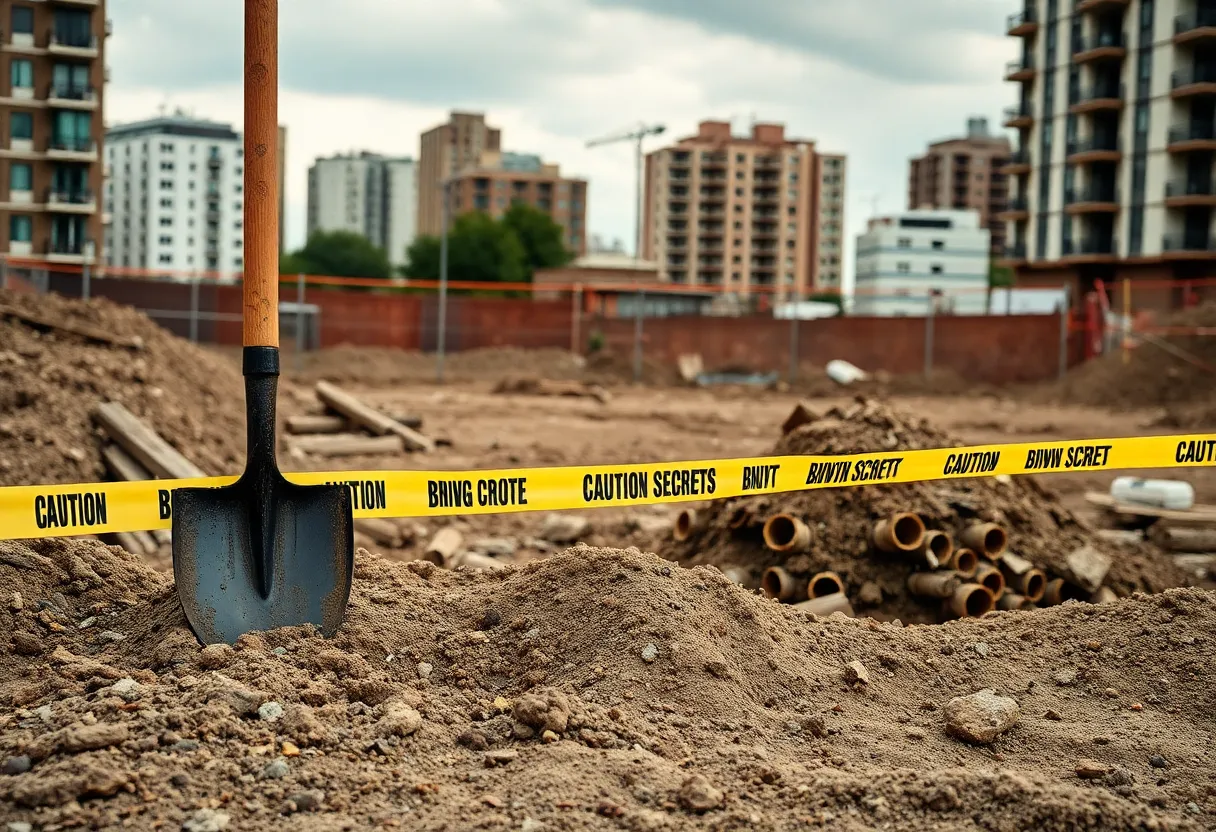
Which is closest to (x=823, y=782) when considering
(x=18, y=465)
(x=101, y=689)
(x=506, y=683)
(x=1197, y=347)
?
(x=506, y=683)

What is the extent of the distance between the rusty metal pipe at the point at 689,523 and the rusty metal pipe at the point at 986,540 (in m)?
1.72

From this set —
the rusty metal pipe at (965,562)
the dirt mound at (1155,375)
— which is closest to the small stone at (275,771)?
the rusty metal pipe at (965,562)

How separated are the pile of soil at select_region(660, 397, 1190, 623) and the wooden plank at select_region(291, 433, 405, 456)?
264 inches

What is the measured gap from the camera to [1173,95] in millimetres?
54594

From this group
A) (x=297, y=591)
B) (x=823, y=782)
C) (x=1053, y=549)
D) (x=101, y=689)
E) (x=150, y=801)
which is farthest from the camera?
(x=1053, y=549)

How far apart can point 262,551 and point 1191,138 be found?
60.0 m

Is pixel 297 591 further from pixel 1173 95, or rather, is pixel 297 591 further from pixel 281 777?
pixel 1173 95

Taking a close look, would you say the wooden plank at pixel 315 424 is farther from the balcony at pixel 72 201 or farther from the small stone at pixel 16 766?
the small stone at pixel 16 766

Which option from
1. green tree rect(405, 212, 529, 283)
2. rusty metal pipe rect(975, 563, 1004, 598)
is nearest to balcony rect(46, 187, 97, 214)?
rusty metal pipe rect(975, 563, 1004, 598)

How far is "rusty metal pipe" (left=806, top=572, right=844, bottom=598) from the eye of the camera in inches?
261

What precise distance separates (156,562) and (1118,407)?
2243 centimetres

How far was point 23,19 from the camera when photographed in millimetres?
11930

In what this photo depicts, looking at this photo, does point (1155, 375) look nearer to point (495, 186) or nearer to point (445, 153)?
point (495, 186)

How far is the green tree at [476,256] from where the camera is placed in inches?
3730
